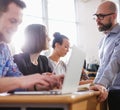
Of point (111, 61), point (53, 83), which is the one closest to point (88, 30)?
point (111, 61)

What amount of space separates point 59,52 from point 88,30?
3939 millimetres

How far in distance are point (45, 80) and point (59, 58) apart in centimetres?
190

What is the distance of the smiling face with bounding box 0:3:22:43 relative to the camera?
5.98 ft

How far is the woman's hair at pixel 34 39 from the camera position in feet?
8.88

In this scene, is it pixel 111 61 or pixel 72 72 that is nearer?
pixel 72 72

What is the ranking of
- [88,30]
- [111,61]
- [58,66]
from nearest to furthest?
1. [111,61]
2. [58,66]
3. [88,30]

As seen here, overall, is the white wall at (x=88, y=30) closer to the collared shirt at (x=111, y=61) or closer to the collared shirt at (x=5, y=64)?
the collared shirt at (x=111, y=61)

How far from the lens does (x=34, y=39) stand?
2756 millimetres

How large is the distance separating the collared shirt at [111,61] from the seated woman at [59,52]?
26.8 inches

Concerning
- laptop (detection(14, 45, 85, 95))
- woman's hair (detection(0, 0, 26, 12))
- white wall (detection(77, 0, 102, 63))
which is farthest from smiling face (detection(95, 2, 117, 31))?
white wall (detection(77, 0, 102, 63))

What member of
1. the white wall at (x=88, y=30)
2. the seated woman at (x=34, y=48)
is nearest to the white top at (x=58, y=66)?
the seated woman at (x=34, y=48)

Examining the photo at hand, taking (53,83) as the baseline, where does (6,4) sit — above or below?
above

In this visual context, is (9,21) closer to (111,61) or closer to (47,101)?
(47,101)

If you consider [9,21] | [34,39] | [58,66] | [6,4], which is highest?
[6,4]
